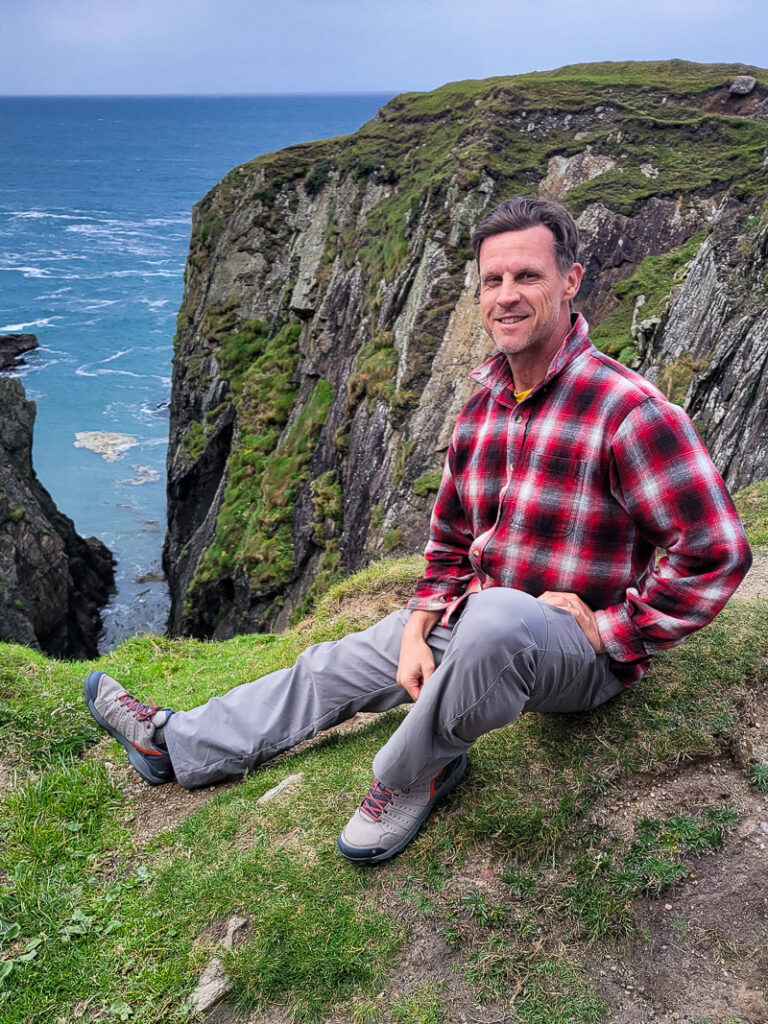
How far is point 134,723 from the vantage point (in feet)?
18.8

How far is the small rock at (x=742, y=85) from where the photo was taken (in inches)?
1297

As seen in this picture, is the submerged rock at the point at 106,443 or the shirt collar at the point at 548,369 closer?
the shirt collar at the point at 548,369

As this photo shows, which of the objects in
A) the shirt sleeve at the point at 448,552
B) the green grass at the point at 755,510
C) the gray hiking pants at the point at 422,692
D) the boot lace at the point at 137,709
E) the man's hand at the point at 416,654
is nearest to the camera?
the gray hiking pants at the point at 422,692

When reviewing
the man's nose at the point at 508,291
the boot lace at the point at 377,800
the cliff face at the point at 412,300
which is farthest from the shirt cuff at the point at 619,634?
the cliff face at the point at 412,300

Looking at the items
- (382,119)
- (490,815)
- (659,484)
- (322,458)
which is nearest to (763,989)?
(490,815)

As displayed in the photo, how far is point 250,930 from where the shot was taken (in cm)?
440

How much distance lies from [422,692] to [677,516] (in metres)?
1.72

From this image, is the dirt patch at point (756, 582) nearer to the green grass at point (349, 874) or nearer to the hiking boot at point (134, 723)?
the green grass at point (349, 874)

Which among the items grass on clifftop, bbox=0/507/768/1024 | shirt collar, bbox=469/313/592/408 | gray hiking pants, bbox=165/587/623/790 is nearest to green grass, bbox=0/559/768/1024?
grass on clifftop, bbox=0/507/768/1024

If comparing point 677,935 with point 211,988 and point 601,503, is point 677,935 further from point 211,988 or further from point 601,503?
point 211,988

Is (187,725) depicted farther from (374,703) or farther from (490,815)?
(490,815)

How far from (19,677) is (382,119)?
5034 cm

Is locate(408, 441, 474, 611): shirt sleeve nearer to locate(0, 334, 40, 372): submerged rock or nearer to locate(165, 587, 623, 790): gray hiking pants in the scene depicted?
locate(165, 587, 623, 790): gray hiking pants

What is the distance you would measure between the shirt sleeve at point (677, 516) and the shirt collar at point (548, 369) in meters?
0.58
